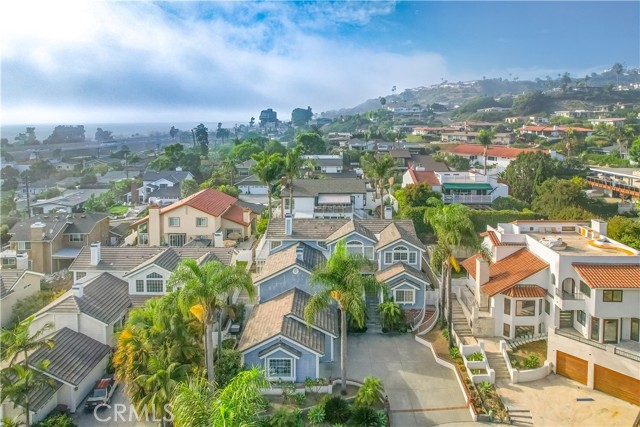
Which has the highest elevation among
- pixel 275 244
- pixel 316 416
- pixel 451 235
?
pixel 451 235

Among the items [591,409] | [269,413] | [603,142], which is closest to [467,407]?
[591,409]

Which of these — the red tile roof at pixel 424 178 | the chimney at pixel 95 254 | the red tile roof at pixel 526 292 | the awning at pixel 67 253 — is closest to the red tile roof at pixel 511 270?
the red tile roof at pixel 526 292

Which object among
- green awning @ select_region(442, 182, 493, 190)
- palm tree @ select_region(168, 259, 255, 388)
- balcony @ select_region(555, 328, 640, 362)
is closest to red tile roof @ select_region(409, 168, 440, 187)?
green awning @ select_region(442, 182, 493, 190)

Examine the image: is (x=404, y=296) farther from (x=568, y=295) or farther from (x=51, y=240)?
(x=51, y=240)

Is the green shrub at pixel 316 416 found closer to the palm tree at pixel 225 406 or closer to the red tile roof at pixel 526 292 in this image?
the palm tree at pixel 225 406

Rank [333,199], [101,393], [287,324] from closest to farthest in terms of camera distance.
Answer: [101,393] → [287,324] → [333,199]

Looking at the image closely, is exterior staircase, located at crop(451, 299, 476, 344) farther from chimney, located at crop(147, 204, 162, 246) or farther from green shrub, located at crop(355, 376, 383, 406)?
chimney, located at crop(147, 204, 162, 246)

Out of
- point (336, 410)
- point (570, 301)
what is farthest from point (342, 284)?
point (570, 301)
